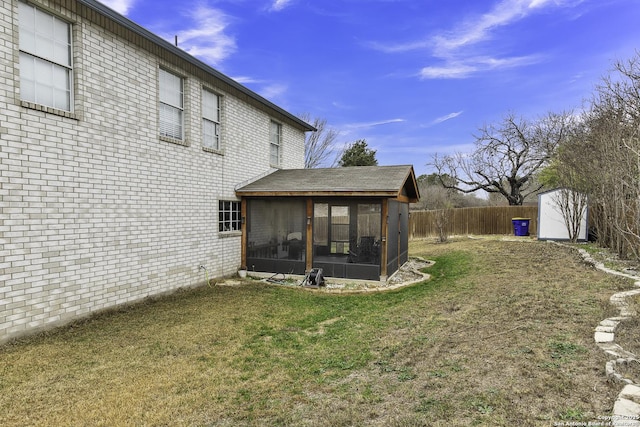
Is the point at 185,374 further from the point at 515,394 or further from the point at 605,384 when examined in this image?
the point at 605,384

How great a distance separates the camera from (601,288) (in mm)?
6004

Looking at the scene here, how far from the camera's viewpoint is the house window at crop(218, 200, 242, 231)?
905cm

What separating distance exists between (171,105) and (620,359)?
835 centimetres

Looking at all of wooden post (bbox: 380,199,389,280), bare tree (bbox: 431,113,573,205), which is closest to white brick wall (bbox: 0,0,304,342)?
wooden post (bbox: 380,199,389,280)

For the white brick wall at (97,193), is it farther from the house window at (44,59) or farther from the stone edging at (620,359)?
the stone edging at (620,359)

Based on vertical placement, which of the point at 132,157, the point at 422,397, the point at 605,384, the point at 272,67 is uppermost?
the point at 272,67

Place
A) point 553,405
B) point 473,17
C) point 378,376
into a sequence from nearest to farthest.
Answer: point 553,405
point 378,376
point 473,17

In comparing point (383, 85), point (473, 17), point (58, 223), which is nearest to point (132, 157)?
point (58, 223)

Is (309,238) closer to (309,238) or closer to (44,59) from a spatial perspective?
(309,238)

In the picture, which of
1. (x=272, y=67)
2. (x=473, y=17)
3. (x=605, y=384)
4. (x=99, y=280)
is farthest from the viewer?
(x=272, y=67)

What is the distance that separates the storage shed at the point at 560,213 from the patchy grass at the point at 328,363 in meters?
8.28

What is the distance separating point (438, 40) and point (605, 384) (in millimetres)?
13402

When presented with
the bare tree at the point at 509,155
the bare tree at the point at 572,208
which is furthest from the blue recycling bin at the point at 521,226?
the bare tree at the point at 509,155

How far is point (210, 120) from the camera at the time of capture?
Answer: 8.73 metres
